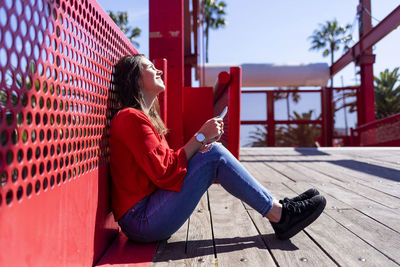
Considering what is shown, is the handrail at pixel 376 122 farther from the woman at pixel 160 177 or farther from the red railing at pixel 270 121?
the woman at pixel 160 177

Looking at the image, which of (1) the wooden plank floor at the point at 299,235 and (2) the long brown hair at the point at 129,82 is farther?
(2) the long brown hair at the point at 129,82

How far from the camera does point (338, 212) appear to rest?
2188 millimetres

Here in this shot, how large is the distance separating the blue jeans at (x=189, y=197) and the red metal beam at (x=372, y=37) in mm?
6267

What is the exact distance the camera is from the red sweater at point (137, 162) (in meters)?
1.48

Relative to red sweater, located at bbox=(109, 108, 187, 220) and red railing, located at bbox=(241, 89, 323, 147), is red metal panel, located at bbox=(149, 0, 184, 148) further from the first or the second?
red railing, located at bbox=(241, 89, 323, 147)

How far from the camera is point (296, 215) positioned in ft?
5.57

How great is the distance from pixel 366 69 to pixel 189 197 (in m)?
8.35

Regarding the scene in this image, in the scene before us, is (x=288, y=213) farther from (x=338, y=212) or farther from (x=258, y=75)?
(x=258, y=75)

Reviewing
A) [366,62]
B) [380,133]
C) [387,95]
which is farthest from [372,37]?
[387,95]

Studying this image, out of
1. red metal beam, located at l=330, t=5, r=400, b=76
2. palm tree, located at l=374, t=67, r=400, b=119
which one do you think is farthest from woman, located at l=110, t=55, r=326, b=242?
palm tree, located at l=374, t=67, r=400, b=119

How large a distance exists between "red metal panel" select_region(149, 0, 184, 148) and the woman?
4.57 feet

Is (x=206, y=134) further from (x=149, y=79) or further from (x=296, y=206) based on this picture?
(x=296, y=206)

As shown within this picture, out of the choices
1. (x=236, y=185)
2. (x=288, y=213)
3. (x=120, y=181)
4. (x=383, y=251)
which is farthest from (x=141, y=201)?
(x=383, y=251)

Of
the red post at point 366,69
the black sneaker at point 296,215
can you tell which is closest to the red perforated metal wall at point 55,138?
the black sneaker at point 296,215
